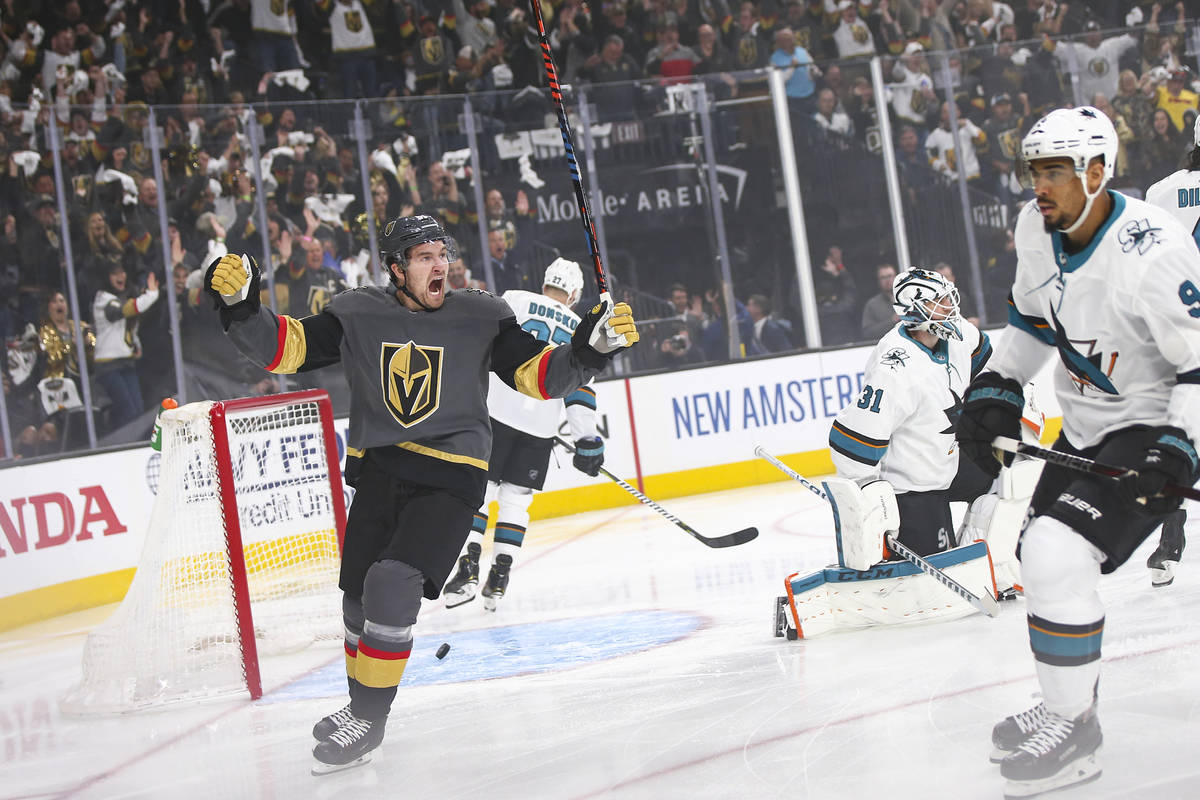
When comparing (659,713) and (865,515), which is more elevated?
(865,515)

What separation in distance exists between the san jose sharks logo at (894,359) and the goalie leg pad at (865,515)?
33 centimetres

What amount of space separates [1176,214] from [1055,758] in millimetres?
2003

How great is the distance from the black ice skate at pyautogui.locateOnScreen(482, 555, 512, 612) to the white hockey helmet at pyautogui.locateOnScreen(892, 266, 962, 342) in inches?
69.8

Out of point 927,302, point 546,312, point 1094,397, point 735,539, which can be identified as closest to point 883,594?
point 927,302

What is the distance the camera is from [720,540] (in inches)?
178

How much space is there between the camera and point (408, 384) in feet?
8.92

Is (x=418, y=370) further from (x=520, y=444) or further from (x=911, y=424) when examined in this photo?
(x=520, y=444)

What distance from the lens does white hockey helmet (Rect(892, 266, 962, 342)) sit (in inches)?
134

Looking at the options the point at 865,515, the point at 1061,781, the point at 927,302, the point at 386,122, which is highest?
the point at 386,122

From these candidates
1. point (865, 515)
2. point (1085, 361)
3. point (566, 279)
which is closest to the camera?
point (1085, 361)

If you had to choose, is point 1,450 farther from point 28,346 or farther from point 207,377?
point 207,377

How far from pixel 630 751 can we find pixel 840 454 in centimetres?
112

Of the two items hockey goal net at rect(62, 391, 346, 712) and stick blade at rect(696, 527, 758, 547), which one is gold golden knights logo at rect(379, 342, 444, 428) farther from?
stick blade at rect(696, 527, 758, 547)

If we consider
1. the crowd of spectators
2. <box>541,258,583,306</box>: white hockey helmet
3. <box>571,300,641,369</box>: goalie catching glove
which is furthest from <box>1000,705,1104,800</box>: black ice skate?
the crowd of spectators
